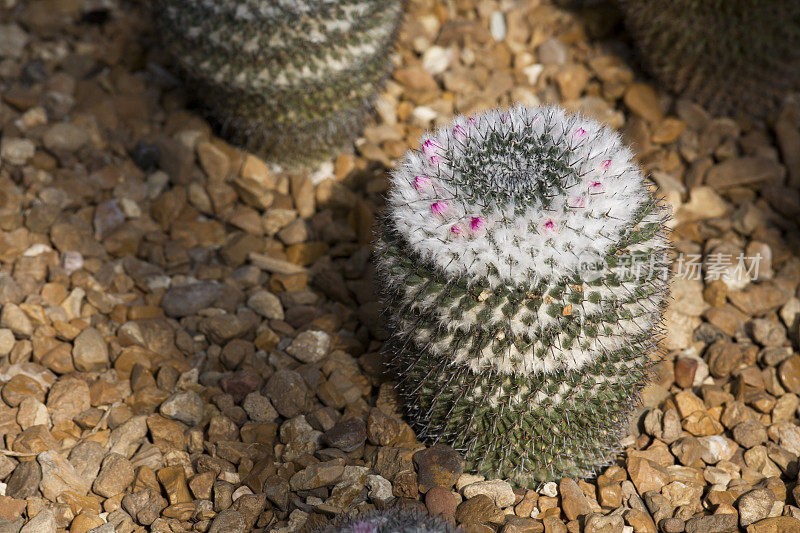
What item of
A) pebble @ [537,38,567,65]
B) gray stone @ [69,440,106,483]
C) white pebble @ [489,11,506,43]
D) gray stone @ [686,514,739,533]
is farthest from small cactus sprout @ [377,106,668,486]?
white pebble @ [489,11,506,43]

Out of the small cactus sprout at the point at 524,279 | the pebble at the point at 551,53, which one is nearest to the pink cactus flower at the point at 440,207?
the small cactus sprout at the point at 524,279

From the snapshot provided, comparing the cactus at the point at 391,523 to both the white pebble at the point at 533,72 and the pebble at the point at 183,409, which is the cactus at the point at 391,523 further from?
the white pebble at the point at 533,72

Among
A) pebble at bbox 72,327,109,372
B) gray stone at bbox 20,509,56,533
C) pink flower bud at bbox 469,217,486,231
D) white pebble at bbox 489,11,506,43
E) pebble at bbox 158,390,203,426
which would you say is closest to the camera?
pink flower bud at bbox 469,217,486,231

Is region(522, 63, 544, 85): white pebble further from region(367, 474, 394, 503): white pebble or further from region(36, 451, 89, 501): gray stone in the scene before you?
region(36, 451, 89, 501): gray stone

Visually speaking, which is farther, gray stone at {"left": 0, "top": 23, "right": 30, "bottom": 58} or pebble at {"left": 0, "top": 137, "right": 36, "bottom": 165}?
gray stone at {"left": 0, "top": 23, "right": 30, "bottom": 58}

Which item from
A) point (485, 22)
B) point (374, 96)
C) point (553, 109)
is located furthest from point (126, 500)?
point (485, 22)
